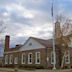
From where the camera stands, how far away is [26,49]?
184ft

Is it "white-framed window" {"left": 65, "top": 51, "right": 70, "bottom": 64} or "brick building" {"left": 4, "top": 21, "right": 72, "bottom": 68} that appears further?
"white-framed window" {"left": 65, "top": 51, "right": 70, "bottom": 64}

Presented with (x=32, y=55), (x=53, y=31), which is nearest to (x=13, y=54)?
(x=32, y=55)

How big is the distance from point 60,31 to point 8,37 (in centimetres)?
2422

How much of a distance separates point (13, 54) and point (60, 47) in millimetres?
15901

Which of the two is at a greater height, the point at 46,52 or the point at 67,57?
the point at 46,52

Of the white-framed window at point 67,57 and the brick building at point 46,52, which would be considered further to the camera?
the white-framed window at point 67,57

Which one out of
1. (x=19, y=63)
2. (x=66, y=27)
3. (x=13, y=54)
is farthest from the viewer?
(x=13, y=54)

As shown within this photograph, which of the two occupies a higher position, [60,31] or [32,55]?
[60,31]

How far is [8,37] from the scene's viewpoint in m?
68.1

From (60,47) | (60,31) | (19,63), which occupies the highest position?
(60,31)

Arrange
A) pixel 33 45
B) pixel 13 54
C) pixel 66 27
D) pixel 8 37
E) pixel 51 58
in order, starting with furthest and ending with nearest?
pixel 8 37 < pixel 13 54 < pixel 33 45 < pixel 51 58 < pixel 66 27

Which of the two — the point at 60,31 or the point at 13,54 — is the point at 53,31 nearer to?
the point at 60,31

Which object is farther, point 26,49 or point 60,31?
point 26,49

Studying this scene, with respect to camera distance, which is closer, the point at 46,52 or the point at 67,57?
the point at 46,52
